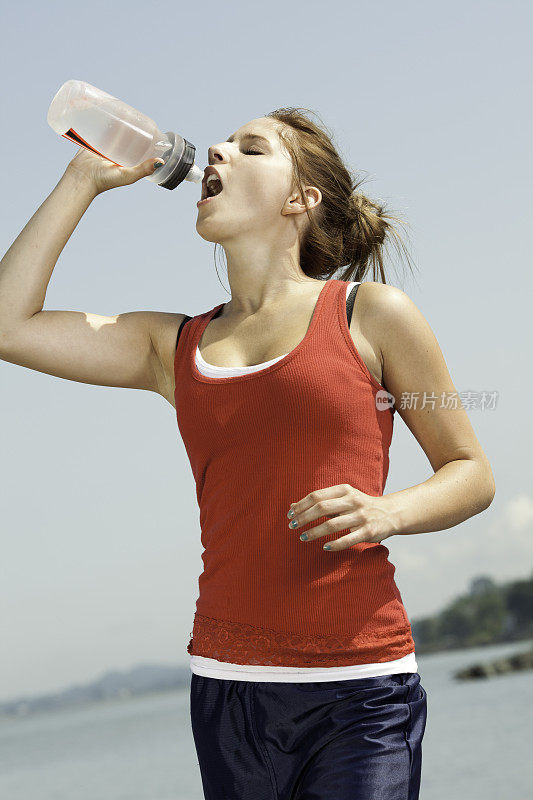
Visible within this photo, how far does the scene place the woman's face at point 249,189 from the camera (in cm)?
233

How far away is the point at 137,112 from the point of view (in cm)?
269

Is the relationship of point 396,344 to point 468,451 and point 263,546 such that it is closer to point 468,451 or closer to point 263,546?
point 468,451

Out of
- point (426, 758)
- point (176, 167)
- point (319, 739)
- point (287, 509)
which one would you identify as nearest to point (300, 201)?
point (176, 167)

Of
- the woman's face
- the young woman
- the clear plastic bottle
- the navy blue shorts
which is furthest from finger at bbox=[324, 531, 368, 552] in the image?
A: the clear plastic bottle

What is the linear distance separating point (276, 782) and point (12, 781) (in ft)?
84.2

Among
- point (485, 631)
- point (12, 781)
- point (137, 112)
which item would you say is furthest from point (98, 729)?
point (137, 112)

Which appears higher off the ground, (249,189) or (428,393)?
(249,189)

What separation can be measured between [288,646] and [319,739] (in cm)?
18

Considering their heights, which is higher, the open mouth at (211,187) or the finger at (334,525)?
the open mouth at (211,187)

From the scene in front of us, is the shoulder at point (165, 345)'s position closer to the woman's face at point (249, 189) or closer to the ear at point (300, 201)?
the woman's face at point (249, 189)

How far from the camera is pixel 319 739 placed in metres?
1.87

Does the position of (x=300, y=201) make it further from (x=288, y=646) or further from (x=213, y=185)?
(x=288, y=646)

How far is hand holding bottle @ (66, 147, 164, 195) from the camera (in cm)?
250

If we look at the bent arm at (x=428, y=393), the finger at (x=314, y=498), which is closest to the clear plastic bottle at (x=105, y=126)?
the bent arm at (x=428, y=393)
